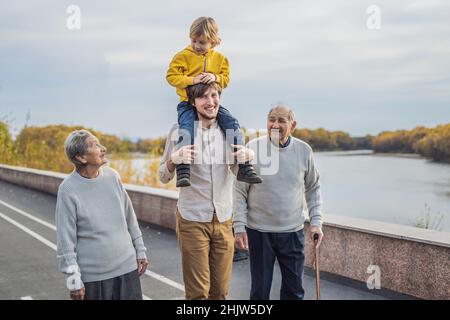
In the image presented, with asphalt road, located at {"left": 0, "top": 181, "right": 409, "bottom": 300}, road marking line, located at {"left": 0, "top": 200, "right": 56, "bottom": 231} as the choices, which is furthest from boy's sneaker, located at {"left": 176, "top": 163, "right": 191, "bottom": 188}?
road marking line, located at {"left": 0, "top": 200, "right": 56, "bottom": 231}

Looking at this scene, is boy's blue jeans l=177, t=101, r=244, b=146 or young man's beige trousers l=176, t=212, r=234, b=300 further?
boy's blue jeans l=177, t=101, r=244, b=146

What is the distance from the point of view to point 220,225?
3838 mm

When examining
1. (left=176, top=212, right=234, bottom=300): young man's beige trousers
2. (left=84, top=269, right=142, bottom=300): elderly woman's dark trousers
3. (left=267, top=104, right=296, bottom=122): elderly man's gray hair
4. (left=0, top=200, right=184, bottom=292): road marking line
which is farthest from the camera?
(left=0, top=200, right=184, bottom=292): road marking line

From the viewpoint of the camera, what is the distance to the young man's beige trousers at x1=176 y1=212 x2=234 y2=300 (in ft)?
12.4

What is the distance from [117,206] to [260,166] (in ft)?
3.72

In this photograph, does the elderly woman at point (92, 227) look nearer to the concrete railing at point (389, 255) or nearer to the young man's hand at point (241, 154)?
the young man's hand at point (241, 154)

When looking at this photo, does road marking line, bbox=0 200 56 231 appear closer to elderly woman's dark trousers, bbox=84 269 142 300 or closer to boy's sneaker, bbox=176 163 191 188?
elderly woman's dark trousers, bbox=84 269 142 300

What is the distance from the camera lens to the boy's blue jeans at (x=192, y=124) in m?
3.93

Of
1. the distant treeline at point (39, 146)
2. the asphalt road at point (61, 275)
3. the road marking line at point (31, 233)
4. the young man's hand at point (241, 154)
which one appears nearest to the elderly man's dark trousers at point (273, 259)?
the young man's hand at point (241, 154)

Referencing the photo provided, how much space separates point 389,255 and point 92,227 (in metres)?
3.49


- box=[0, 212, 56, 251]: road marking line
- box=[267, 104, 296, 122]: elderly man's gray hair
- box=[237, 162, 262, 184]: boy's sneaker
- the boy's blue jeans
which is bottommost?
box=[0, 212, 56, 251]: road marking line
